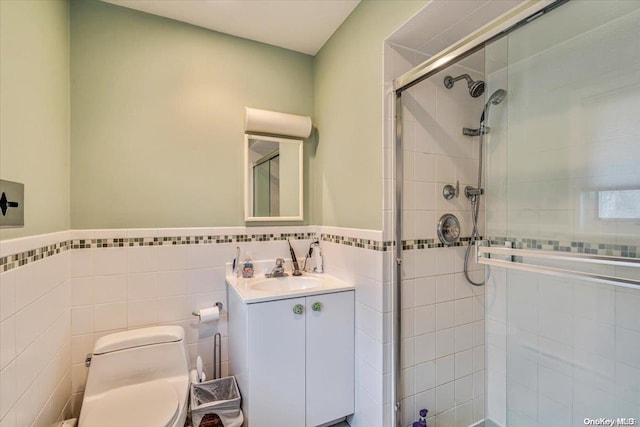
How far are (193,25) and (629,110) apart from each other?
2374 millimetres

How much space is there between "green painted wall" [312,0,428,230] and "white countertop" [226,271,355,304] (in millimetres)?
370

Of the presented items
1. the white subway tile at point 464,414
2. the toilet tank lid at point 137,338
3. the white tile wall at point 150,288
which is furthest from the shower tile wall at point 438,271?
the toilet tank lid at point 137,338

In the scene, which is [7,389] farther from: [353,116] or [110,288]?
[353,116]

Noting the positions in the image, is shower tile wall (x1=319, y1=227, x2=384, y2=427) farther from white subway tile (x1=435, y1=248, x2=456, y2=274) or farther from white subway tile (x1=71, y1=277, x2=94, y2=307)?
white subway tile (x1=71, y1=277, x2=94, y2=307)

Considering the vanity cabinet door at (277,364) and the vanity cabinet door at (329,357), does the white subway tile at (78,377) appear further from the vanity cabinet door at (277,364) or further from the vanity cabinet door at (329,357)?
the vanity cabinet door at (329,357)

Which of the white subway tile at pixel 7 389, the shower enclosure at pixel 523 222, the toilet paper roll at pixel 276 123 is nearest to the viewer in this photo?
the white subway tile at pixel 7 389

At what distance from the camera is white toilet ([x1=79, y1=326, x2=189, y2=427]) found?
1.28 m

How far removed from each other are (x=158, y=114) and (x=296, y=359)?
1.67 metres

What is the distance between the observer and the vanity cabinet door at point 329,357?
1565mm

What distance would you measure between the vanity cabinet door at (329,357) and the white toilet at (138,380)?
668 millimetres

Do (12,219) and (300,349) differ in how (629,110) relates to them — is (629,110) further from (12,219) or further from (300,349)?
(12,219)

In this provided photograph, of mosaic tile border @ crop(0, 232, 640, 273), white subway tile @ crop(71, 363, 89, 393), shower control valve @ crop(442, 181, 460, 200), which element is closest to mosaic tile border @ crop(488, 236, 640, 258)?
mosaic tile border @ crop(0, 232, 640, 273)

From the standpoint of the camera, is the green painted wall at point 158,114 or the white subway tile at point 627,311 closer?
the white subway tile at point 627,311

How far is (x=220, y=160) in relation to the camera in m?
1.93
